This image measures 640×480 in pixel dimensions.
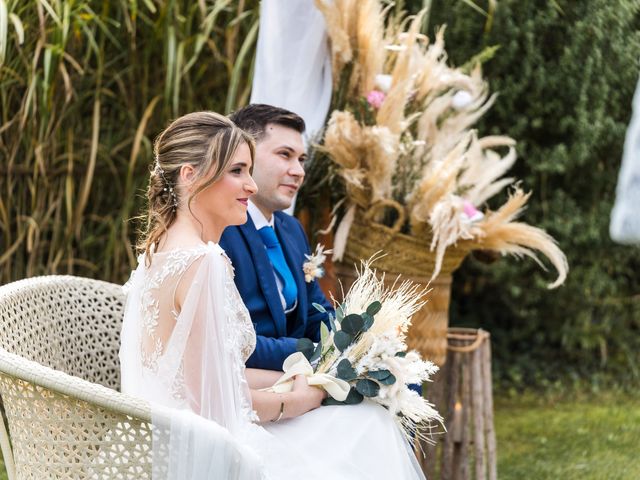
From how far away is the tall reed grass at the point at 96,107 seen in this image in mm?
4035

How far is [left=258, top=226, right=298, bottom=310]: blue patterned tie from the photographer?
308cm

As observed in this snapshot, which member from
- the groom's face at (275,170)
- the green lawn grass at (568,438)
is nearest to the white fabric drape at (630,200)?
the groom's face at (275,170)

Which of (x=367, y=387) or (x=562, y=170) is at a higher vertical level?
(x=562, y=170)

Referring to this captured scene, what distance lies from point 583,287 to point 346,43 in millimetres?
2718

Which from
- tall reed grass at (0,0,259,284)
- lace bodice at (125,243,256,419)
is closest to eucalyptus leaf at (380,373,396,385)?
lace bodice at (125,243,256,419)

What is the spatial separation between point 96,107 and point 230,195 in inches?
72.6

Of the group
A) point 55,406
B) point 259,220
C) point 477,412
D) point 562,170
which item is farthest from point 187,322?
point 562,170

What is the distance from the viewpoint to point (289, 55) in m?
3.70

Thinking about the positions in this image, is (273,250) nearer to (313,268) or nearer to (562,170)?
(313,268)

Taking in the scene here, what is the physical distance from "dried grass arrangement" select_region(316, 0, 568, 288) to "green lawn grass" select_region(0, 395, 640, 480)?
1.35m

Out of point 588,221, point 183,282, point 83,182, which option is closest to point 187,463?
point 183,282

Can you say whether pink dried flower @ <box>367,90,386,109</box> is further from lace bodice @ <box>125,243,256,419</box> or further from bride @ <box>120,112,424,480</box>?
lace bodice @ <box>125,243,256,419</box>

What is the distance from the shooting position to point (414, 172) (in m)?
3.61

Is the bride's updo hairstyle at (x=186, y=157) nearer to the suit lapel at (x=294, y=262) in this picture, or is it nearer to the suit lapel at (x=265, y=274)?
the suit lapel at (x=265, y=274)
